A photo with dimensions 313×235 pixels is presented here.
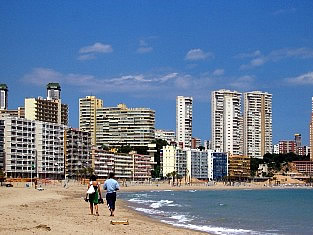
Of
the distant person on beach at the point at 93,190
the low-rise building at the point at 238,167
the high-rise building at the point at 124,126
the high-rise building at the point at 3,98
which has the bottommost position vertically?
the low-rise building at the point at 238,167

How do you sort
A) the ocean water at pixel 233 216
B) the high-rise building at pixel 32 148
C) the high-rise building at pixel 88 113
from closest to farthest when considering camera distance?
the ocean water at pixel 233 216 < the high-rise building at pixel 32 148 < the high-rise building at pixel 88 113

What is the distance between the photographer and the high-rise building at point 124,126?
17950 centimetres

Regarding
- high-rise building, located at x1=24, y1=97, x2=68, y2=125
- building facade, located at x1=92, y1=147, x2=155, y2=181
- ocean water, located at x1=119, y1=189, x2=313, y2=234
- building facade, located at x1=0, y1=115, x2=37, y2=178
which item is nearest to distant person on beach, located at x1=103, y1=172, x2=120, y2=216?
ocean water, located at x1=119, y1=189, x2=313, y2=234

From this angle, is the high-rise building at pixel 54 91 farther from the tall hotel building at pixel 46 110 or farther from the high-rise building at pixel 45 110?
the high-rise building at pixel 45 110

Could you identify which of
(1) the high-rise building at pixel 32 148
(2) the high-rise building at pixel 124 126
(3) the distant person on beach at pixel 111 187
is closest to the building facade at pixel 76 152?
(1) the high-rise building at pixel 32 148

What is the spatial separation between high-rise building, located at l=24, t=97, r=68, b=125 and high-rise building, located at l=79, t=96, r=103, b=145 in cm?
1230

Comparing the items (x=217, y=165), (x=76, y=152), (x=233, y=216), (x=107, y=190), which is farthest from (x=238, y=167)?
(x=107, y=190)

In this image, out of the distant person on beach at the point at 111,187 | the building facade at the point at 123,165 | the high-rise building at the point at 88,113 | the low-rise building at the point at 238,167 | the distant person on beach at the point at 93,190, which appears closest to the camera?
the distant person on beach at the point at 111,187

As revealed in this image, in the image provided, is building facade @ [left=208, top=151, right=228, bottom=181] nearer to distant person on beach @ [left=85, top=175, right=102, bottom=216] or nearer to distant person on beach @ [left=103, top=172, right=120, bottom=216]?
distant person on beach @ [left=85, top=175, right=102, bottom=216]

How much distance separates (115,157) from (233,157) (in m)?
55.2

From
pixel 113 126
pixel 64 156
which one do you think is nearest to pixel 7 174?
pixel 64 156

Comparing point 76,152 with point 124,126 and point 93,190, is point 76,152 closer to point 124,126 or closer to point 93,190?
point 124,126

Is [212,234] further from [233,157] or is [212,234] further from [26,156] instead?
[233,157]

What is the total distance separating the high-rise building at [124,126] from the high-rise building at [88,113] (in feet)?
5.60
